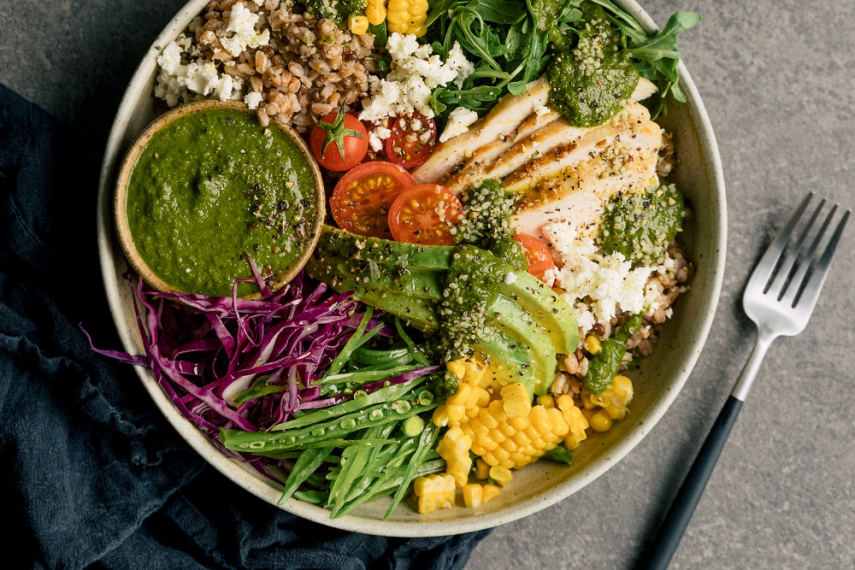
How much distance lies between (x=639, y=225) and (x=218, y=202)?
200 centimetres

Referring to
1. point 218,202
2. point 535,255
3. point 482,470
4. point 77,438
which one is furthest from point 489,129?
point 77,438

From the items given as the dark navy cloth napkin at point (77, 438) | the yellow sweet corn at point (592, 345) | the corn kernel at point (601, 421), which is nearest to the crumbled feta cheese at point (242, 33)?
the dark navy cloth napkin at point (77, 438)

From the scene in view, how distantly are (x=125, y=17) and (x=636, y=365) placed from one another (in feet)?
10.6

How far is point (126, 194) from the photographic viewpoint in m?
2.90

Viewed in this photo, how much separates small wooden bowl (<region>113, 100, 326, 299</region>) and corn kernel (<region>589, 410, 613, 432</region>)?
1.66 meters

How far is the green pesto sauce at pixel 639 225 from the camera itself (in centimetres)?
316

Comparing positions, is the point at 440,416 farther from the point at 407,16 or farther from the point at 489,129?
the point at 407,16

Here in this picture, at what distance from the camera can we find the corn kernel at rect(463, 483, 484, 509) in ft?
10.4

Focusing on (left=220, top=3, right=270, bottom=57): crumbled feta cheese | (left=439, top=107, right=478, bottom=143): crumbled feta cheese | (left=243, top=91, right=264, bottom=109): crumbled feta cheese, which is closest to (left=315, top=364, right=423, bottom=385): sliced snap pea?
(left=439, top=107, right=478, bottom=143): crumbled feta cheese

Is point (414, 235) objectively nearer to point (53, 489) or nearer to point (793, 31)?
point (53, 489)

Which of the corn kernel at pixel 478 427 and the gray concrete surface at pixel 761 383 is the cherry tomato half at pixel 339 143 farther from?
the gray concrete surface at pixel 761 383

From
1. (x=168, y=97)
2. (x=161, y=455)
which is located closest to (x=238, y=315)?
(x=161, y=455)

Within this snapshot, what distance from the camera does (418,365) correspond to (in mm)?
3176

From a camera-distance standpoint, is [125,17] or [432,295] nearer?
[432,295]
